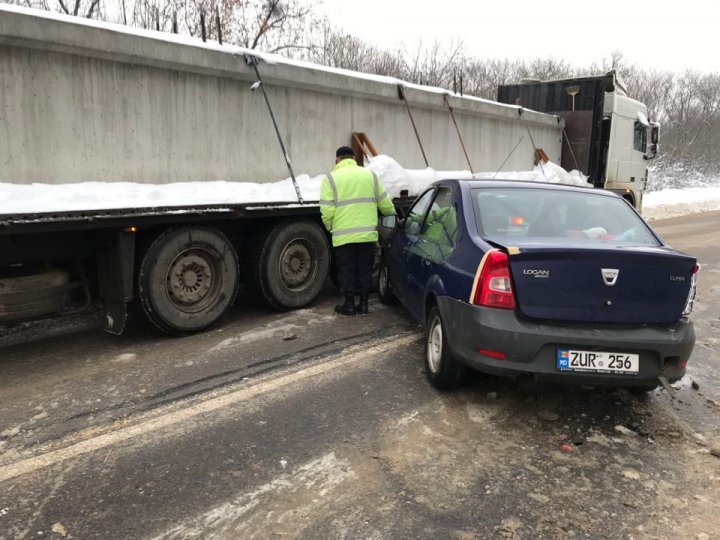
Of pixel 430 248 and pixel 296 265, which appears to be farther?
pixel 296 265

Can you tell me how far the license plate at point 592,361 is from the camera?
3291 mm

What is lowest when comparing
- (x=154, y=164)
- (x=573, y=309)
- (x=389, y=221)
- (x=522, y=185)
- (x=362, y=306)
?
(x=362, y=306)

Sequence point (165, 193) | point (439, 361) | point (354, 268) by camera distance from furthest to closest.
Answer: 1. point (354, 268)
2. point (165, 193)
3. point (439, 361)

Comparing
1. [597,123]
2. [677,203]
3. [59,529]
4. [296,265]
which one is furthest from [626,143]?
[677,203]

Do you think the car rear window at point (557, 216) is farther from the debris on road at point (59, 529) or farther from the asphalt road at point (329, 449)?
the debris on road at point (59, 529)

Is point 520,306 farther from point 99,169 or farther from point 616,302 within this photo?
point 99,169

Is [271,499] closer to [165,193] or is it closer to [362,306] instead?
[165,193]

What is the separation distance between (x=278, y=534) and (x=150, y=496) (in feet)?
2.36

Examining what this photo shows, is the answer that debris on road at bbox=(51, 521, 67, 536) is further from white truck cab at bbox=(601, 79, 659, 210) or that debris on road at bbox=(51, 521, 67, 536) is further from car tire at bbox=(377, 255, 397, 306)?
white truck cab at bbox=(601, 79, 659, 210)

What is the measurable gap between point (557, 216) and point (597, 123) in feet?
26.7

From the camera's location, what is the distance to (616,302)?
3.34 meters

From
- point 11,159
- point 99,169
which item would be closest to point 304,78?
point 99,169

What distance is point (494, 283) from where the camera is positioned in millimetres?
3414

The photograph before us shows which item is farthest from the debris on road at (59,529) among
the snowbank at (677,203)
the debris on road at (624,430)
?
the snowbank at (677,203)
